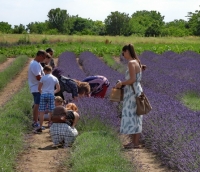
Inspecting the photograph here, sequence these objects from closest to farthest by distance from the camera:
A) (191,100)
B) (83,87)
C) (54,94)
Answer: (54,94) → (83,87) → (191,100)

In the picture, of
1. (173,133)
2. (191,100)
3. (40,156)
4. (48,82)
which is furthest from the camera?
(191,100)

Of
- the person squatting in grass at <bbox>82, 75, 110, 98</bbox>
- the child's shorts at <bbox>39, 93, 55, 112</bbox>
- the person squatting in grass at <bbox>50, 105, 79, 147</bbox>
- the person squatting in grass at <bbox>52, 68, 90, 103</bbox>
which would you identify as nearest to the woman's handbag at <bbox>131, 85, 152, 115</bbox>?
the person squatting in grass at <bbox>50, 105, 79, 147</bbox>

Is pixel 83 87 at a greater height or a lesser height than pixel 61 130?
greater

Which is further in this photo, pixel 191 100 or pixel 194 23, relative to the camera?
pixel 194 23

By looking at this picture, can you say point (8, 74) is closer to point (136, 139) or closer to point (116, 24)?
point (136, 139)

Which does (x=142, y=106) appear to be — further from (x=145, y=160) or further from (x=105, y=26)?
(x=105, y=26)

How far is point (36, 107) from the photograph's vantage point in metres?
9.34

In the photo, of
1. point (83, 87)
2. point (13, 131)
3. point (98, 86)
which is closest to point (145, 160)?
point (13, 131)

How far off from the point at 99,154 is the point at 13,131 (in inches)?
94.3

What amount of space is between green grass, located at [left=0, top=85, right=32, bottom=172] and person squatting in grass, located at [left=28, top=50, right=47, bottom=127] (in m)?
0.37

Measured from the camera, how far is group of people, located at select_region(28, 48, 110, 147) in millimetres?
7961

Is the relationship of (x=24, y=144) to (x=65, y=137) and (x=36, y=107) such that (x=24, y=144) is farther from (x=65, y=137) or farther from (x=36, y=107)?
(x=36, y=107)

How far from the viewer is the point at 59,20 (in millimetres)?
96938

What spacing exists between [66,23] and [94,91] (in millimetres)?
86646
